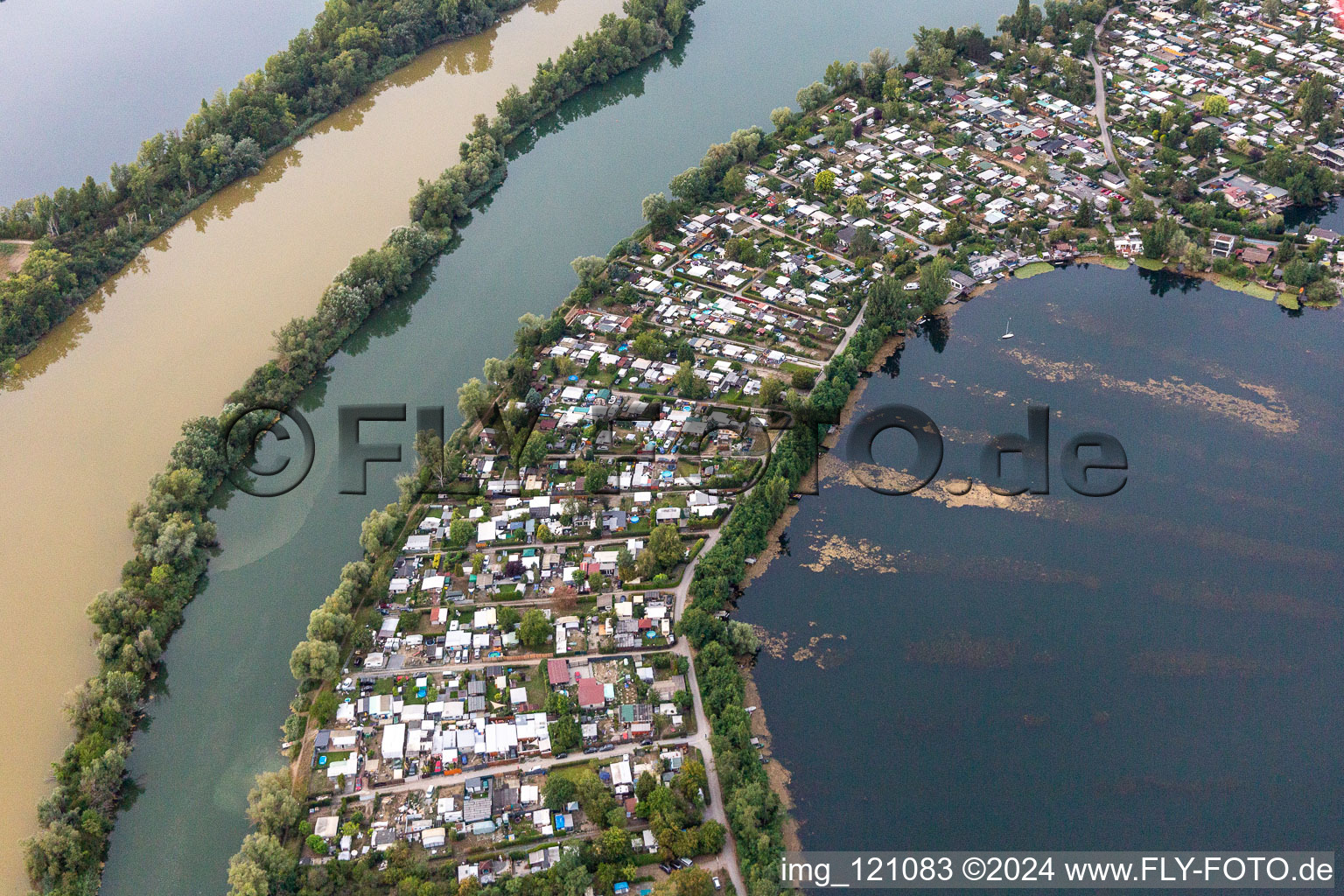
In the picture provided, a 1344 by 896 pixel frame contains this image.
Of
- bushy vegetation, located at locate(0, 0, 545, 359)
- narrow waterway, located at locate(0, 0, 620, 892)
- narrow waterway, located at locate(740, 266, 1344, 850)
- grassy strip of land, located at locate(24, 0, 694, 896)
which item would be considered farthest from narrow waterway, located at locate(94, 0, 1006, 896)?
narrow waterway, located at locate(740, 266, 1344, 850)

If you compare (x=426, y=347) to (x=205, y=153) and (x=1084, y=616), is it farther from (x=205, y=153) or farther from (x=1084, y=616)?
(x=1084, y=616)

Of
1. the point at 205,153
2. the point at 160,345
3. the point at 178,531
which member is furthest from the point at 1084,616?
the point at 205,153

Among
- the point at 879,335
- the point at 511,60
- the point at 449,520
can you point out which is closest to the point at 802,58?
the point at 511,60

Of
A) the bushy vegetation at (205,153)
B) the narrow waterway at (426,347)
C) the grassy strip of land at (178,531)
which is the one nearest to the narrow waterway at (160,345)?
the bushy vegetation at (205,153)

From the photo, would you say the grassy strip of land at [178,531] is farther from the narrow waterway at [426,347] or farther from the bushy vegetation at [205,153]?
the bushy vegetation at [205,153]

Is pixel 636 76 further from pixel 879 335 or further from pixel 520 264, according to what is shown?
pixel 879 335
